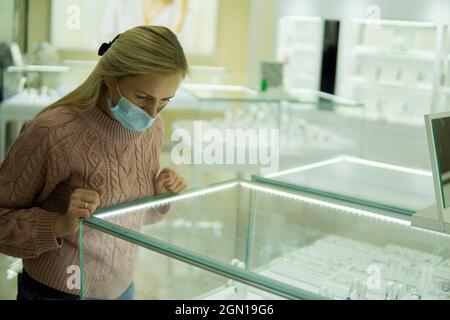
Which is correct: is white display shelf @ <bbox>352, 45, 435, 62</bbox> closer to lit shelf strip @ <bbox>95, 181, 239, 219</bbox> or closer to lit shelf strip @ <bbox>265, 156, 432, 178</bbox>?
lit shelf strip @ <bbox>265, 156, 432, 178</bbox>

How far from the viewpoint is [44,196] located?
167 centimetres

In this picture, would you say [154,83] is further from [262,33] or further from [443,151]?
[262,33]

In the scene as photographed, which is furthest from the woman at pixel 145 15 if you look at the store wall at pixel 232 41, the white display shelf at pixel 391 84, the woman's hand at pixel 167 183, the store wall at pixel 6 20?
the woman's hand at pixel 167 183

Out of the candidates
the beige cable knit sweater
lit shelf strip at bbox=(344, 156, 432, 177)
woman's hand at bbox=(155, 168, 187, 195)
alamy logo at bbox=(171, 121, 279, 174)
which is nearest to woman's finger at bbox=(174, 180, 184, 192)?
woman's hand at bbox=(155, 168, 187, 195)

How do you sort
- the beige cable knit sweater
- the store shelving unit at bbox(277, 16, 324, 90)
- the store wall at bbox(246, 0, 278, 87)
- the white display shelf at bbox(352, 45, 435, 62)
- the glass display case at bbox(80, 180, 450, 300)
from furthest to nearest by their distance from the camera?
the store wall at bbox(246, 0, 278, 87) → the store shelving unit at bbox(277, 16, 324, 90) → the white display shelf at bbox(352, 45, 435, 62) → the beige cable knit sweater → the glass display case at bbox(80, 180, 450, 300)

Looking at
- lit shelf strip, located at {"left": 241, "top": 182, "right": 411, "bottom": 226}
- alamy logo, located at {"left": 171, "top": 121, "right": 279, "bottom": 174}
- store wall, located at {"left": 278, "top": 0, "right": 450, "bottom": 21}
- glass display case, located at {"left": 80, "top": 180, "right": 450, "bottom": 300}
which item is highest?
store wall, located at {"left": 278, "top": 0, "right": 450, "bottom": 21}

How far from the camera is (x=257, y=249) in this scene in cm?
200

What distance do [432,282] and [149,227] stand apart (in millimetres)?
709

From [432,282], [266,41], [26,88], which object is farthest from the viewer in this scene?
[266,41]

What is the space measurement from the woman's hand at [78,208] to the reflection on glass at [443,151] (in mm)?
866

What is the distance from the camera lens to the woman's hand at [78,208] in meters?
1.53

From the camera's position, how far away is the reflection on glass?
65.7 inches
